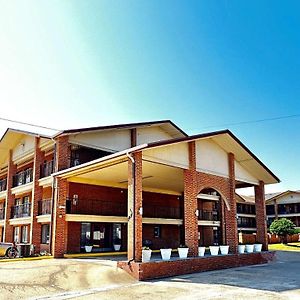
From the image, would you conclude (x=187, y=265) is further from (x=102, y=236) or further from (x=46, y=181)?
(x=46, y=181)

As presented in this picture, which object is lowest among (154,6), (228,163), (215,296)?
(215,296)

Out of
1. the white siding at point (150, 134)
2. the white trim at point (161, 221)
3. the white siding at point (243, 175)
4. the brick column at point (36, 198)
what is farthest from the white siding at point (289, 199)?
the brick column at point (36, 198)

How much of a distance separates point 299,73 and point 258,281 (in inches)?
376

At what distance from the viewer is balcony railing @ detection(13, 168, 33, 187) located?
88.4ft

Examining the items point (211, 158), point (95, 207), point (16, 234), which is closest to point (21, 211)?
point (16, 234)

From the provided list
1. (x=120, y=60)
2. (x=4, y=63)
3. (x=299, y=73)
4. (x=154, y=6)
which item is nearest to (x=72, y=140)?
(x=120, y=60)

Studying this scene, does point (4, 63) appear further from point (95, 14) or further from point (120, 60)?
point (120, 60)

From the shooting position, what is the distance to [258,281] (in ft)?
44.1

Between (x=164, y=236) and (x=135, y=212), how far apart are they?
15104mm

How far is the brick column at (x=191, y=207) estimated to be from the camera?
16.8 meters

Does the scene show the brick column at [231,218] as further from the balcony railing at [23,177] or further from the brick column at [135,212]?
the balcony railing at [23,177]

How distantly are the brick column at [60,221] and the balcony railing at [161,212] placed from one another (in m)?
7.33

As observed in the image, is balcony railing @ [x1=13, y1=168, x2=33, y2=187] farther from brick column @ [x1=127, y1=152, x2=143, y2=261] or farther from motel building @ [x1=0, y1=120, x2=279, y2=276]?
brick column @ [x1=127, y1=152, x2=143, y2=261]

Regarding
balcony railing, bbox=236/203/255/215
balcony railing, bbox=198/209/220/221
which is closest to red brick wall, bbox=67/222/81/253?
balcony railing, bbox=198/209/220/221
